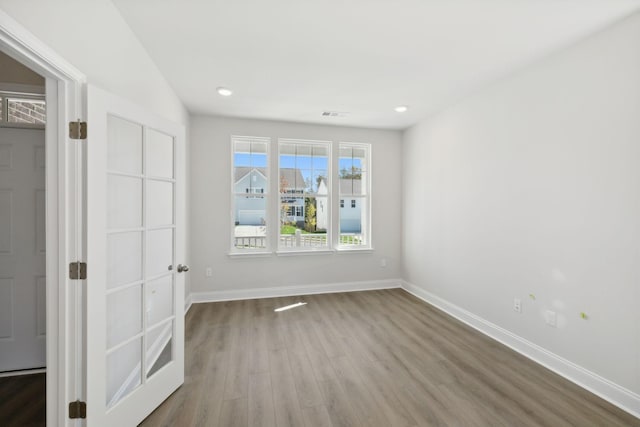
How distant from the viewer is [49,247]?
140cm

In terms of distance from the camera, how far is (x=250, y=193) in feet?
14.0

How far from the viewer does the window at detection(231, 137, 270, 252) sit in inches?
167

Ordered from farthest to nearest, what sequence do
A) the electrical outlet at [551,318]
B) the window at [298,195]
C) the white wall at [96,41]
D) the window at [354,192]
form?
the window at [354,192]
the window at [298,195]
the electrical outlet at [551,318]
the white wall at [96,41]

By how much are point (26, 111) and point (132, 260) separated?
5.19 feet

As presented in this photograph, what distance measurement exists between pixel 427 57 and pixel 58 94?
2.59 metres

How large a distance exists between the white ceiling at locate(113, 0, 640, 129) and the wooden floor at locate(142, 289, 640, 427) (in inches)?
105

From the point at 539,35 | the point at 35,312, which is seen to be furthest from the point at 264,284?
the point at 539,35

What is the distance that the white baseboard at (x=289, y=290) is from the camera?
13.4 feet

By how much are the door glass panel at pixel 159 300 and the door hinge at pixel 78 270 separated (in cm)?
Result: 48

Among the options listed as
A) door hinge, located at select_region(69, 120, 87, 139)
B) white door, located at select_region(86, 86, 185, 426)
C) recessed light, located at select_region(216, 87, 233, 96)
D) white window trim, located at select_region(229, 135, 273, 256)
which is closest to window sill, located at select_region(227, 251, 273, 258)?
white window trim, located at select_region(229, 135, 273, 256)

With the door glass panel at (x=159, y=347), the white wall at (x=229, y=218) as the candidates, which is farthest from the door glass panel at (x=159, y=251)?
the white wall at (x=229, y=218)

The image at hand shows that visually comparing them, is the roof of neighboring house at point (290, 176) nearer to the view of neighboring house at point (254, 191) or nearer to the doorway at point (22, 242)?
the view of neighboring house at point (254, 191)

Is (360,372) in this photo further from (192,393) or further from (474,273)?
(474,273)

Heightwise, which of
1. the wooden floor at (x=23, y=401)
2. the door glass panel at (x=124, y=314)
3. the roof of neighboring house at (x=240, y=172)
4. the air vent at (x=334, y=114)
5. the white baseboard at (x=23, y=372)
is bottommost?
the wooden floor at (x=23, y=401)
